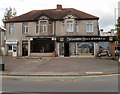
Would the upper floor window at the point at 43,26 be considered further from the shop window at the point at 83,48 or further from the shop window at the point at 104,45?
the shop window at the point at 104,45

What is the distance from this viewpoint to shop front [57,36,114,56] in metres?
22.7

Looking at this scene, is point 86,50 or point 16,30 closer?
point 86,50

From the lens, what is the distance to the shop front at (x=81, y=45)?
22.7 m

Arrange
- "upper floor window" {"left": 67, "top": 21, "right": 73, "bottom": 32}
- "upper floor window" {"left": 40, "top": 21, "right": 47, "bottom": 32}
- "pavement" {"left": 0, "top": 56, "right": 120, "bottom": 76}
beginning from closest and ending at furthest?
"pavement" {"left": 0, "top": 56, "right": 120, "bottom": 76}
"upper floor window" {"left": 67, "top": 21, "right": 73, "bottom": 32}
"upper floor window" {"left": 40, "top": 21, "right": 47, "bottom": 32}

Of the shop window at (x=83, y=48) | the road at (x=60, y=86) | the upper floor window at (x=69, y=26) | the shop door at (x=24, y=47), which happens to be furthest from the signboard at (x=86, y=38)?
the road at (x=60, y=86)

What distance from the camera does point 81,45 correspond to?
23.4 meters

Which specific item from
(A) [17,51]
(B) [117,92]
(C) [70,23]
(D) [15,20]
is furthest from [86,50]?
(B) [117,92]

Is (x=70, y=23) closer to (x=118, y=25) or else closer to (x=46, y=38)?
(x=46, y=38)

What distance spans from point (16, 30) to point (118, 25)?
1783 cm

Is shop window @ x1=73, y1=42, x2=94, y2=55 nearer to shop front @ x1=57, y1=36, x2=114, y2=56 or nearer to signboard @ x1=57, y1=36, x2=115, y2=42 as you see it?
shop front @ x1=57, y1=36, x2=114, y2=56

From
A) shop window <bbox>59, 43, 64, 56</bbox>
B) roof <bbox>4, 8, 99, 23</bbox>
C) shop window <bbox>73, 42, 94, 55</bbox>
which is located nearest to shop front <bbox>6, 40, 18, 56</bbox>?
roof <bbox>4, 8, 99, 23</bbox>

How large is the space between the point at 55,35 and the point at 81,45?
4956 mm

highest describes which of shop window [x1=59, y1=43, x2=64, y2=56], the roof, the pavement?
the roof

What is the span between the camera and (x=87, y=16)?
24500 mm
